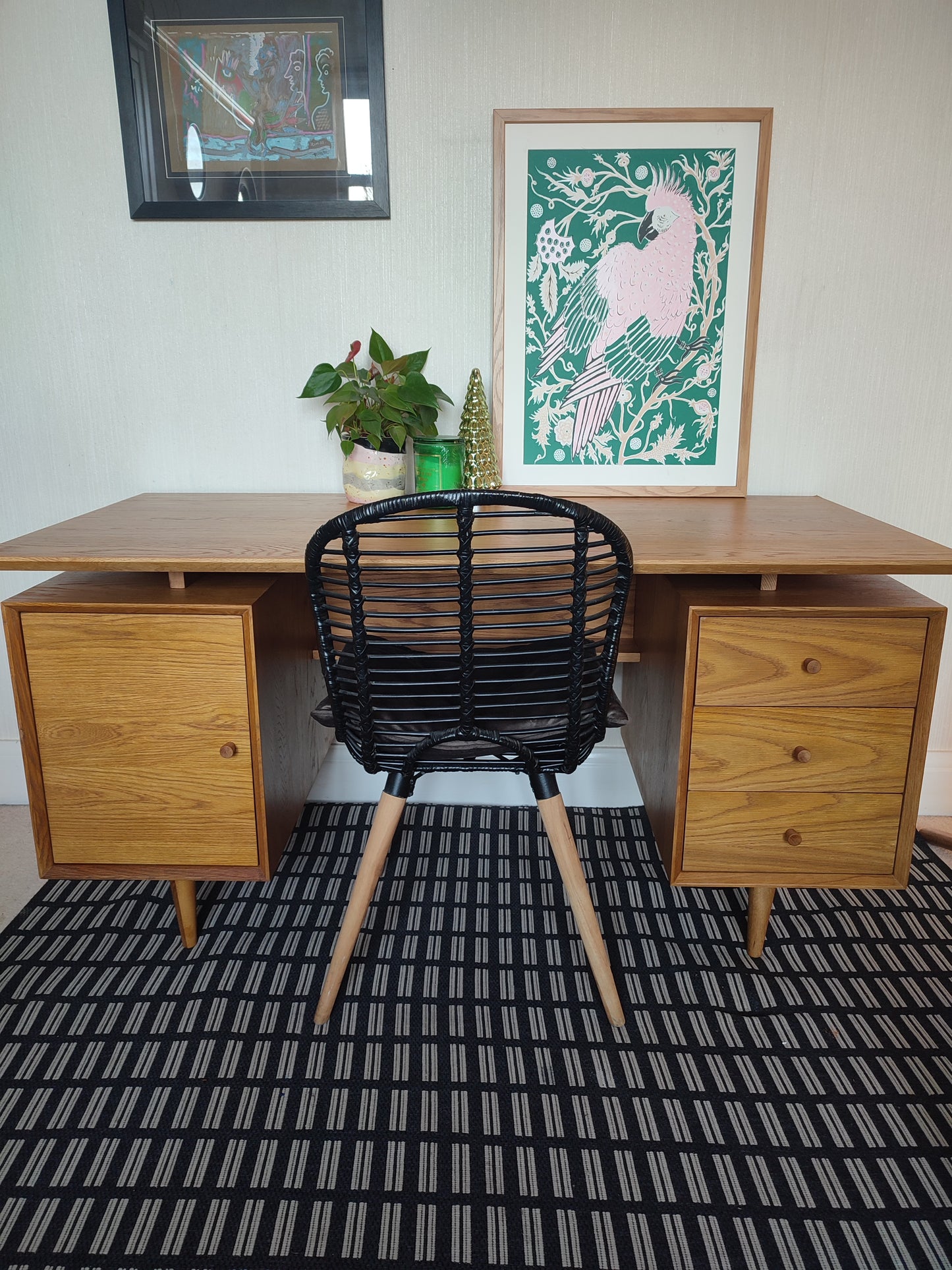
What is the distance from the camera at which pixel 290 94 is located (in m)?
1.62

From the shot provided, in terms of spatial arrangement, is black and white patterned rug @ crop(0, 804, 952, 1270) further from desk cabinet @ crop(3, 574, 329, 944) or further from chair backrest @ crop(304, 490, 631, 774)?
chair backrest @ crop(304, 490, 631, 774)

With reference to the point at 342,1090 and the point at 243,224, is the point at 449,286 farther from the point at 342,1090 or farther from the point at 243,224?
the point at 342,1090

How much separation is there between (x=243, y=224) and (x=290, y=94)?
245 mm

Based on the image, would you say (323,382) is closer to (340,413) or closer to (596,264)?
(340,413)

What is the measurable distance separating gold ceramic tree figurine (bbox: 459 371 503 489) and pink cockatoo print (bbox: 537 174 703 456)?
168 mm

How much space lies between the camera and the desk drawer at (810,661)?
1.27 metres

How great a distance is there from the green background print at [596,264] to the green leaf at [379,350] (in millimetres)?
290

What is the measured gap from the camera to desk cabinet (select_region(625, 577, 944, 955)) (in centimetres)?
128

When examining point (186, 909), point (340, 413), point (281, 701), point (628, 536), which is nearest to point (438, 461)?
point (340, 413)

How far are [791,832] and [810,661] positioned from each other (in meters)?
0.28

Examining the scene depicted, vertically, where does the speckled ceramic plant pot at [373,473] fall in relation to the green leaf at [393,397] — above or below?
below

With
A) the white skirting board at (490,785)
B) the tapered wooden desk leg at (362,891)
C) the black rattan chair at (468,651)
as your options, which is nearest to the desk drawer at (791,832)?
the black rattan chair at (468,651)

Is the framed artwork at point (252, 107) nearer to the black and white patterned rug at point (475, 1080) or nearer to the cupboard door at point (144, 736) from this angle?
the cupboard door at point (144, 736)

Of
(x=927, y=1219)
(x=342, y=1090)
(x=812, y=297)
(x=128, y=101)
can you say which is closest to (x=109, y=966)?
(x=342, y=1090)
